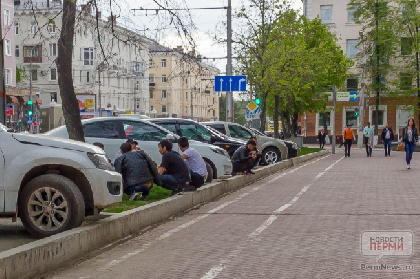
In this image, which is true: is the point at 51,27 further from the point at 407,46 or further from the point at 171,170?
the point at 407,46

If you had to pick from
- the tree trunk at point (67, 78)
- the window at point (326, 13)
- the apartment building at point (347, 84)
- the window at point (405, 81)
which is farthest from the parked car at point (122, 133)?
the window at point (326, 13)

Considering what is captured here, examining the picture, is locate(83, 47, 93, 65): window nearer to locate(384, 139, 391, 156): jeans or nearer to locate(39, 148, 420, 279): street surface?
locate(384, 139, 391, 156): jeans

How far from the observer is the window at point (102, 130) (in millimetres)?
21172

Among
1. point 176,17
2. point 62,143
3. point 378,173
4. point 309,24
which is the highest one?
point 309,24

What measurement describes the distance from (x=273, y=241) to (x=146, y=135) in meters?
10.1

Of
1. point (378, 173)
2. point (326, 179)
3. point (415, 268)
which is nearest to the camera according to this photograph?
point (415, 268)

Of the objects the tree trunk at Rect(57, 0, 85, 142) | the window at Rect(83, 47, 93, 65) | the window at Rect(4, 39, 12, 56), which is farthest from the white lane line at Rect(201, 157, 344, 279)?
the window at Rect(83, 47, 93, 65)

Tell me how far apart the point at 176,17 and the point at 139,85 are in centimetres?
11019

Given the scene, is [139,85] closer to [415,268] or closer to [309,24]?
[309,24]

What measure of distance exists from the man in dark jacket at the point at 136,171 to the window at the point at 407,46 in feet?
208

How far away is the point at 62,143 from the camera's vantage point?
10898 mm

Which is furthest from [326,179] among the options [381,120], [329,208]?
[381,120]

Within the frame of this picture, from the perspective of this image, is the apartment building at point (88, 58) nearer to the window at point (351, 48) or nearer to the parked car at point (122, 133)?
the parked car at point (122, 133)

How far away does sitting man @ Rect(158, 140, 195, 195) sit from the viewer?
16.5 m
